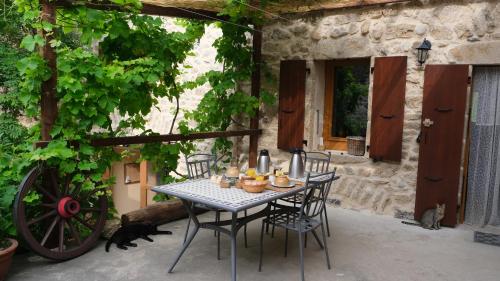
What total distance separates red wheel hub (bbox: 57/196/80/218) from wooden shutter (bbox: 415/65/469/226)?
3.45 metres

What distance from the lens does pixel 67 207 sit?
3531mm

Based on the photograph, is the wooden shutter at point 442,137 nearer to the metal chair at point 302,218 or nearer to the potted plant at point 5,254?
the metal chair at point 302,218

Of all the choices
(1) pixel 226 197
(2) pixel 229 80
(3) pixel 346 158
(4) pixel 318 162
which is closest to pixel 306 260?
(1) pixel 226 197

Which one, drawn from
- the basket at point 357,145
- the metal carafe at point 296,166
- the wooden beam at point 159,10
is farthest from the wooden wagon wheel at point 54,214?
the basket at point 357,145

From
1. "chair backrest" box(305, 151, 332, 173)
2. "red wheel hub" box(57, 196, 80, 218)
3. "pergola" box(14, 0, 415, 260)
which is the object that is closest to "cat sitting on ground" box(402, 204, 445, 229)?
"chair backrest" box(305, 151, 332, 173)

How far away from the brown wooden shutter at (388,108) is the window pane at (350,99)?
442 millimetres

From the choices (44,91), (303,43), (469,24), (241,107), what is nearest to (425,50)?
(469,24)

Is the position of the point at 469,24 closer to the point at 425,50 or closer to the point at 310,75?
the point at 425,50

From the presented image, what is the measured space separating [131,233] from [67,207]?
0.69m

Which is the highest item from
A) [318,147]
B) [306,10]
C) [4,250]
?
[306,10]

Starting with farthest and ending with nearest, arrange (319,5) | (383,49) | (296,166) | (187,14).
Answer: (319,5) < (383,49) < (187,14) < (296,166)

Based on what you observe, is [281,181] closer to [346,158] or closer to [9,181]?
[346,158]

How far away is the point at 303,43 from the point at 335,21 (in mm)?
476

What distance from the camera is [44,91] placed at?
345 cm
